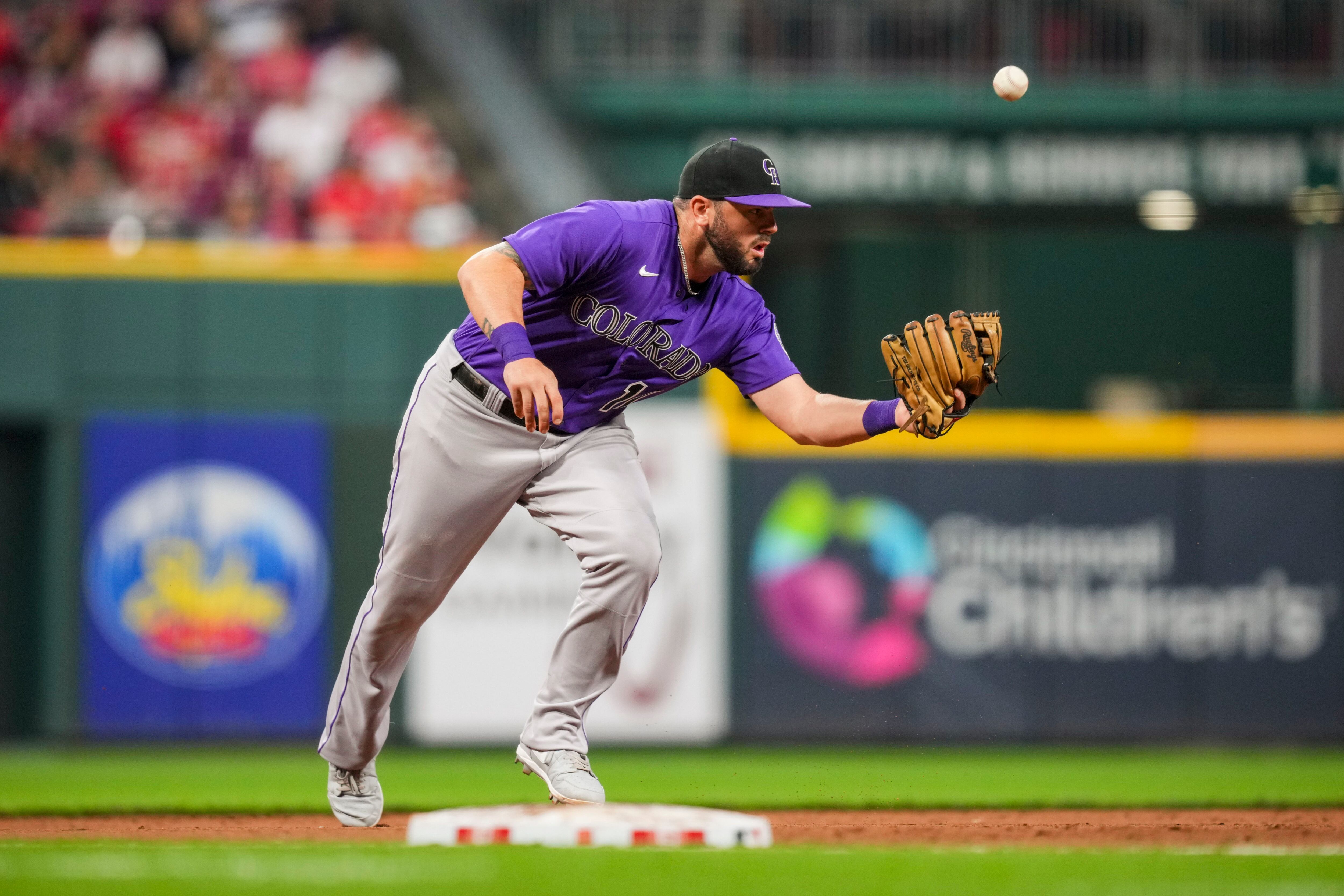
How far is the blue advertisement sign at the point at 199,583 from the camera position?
9.83 m

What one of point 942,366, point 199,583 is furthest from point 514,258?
point 199,583

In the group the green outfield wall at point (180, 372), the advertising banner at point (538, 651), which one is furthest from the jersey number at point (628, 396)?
the green outfield wall at point (180, 372)

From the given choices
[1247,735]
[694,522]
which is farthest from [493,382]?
[1247,735]

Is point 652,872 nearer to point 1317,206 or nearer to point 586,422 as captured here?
point 586,422

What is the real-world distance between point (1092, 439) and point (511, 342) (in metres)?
6.92

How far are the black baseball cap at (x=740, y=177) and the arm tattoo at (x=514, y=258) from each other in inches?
21.8

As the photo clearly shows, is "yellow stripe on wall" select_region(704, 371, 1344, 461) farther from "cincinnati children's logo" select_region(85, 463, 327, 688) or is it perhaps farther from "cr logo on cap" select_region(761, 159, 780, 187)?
"cr logo on cap" select_region(761, 159, 780, 187)

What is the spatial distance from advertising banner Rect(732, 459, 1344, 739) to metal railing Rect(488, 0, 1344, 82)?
3.79 metres

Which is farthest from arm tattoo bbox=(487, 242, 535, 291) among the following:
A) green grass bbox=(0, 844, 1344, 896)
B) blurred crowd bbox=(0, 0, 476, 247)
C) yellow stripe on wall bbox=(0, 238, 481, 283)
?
blurred crowd bbox=(0, 0, 476, 247)

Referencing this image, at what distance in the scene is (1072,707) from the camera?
1030 cm

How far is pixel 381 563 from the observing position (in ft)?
16.2

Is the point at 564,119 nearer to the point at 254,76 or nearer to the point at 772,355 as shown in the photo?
the point at 254,76

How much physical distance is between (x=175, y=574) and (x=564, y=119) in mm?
4491

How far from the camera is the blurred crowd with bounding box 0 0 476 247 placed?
10820 millimetres
